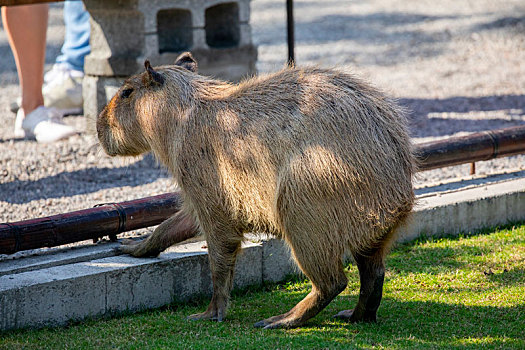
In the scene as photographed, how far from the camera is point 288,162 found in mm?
3598

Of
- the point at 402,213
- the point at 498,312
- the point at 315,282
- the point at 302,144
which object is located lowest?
the point at 498,312

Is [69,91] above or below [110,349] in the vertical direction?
above

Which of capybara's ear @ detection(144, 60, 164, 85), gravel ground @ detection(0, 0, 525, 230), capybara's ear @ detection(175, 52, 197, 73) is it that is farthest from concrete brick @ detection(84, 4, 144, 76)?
capybara's ear @ detection(144, 60, 164, 85)

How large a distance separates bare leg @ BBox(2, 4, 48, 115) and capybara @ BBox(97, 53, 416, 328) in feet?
12.0

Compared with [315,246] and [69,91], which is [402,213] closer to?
[315,246]

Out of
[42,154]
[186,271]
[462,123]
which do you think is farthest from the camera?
[462,123]

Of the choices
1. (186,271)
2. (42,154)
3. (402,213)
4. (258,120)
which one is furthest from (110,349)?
(42,154)

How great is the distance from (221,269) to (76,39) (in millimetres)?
5704

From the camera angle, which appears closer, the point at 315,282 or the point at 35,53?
the point at 315,282

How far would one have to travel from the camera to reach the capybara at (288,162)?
3574 mm

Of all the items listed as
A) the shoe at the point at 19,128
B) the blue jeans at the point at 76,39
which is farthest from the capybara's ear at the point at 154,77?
the blue jeans at the point at 76,39

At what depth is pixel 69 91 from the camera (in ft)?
27.3

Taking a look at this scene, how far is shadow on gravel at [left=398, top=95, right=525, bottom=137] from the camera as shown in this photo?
7697mm

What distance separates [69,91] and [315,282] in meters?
5.38
